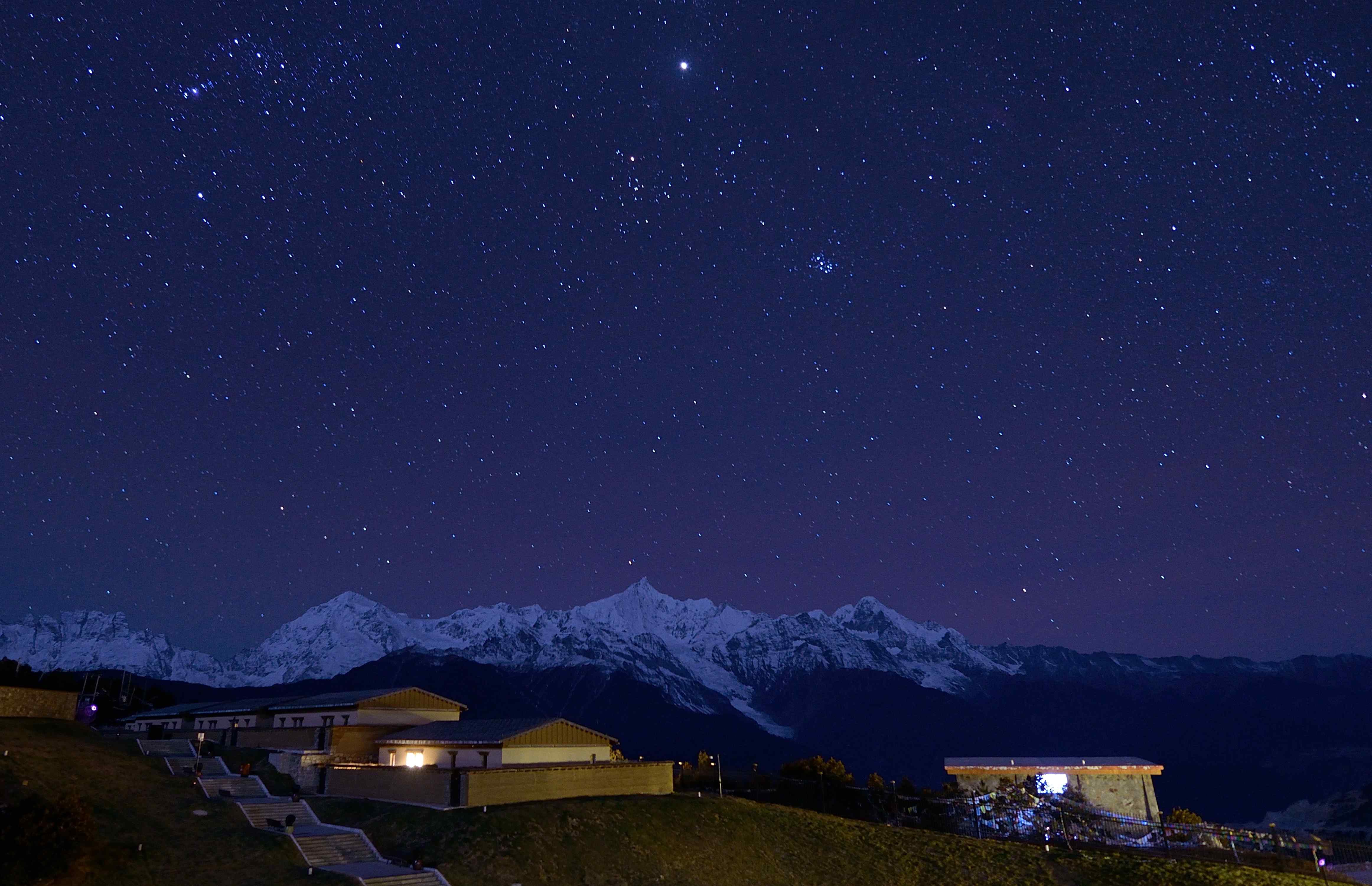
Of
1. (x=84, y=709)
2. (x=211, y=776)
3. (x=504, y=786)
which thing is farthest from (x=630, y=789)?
(x=84, y=709)

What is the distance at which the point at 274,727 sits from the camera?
61094 mm

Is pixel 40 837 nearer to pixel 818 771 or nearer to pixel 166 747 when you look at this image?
pixel 166 747

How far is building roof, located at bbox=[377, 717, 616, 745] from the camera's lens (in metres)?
51.8

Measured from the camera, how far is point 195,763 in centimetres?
4753

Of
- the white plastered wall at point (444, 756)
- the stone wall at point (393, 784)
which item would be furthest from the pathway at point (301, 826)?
the white plastered wall at point (444, 756)

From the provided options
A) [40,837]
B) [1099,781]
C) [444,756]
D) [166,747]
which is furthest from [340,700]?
[1099,781]

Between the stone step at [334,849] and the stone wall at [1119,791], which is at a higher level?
the stone step at [334,849]

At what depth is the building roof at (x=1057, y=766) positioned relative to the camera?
54938 mm

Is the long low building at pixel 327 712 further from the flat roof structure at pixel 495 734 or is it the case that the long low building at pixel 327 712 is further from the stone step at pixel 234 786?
the stone step at pixel 234 786

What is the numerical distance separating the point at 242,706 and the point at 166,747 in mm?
14624

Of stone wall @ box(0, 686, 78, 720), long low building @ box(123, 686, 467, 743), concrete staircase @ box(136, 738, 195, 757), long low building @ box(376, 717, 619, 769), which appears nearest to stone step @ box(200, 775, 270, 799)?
concrete staircase @ box(136, 738, 195, 757)

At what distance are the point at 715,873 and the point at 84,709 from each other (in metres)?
59.8

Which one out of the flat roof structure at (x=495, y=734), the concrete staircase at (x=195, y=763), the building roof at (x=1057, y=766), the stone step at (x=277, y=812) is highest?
the flat roof structure at (x=495, y=734)

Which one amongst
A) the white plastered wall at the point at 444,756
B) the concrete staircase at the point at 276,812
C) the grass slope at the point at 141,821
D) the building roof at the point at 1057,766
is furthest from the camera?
the building roof at the point at 1057,766
